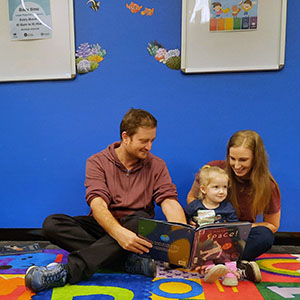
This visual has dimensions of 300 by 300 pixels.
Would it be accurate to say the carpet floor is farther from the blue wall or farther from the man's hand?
the blue wall

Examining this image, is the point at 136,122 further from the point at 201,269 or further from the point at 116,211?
the point at 201,269

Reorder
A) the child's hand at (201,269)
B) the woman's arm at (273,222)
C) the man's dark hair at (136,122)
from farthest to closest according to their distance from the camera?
the woman's arm at (273,222), the man's dark hair at (136,122), the child's hand at (201,269)

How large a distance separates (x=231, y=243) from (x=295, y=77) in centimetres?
105

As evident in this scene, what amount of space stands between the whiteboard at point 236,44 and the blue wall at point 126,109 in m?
0.05

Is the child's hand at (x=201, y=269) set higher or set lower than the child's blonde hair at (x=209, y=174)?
lower

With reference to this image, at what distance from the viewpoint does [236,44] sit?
161 centimetres

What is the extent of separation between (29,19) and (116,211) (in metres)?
1.26

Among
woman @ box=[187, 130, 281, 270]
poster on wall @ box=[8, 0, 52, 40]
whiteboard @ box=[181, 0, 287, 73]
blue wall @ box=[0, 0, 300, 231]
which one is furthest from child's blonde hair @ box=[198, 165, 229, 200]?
poster on wall @ box=[8, 0, 52, 40]

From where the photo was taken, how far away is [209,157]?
1.69 m

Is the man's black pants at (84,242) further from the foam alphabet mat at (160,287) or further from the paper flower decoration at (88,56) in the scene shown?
the paper flower decoration at (88,56)

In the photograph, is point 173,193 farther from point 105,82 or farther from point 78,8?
point 78,8

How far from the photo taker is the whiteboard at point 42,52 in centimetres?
167

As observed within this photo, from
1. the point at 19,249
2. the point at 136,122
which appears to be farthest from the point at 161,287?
the point at 19,249

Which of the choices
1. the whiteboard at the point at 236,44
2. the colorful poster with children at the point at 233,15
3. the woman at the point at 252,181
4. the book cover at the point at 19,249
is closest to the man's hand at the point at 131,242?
the woman at the point at 252,181
